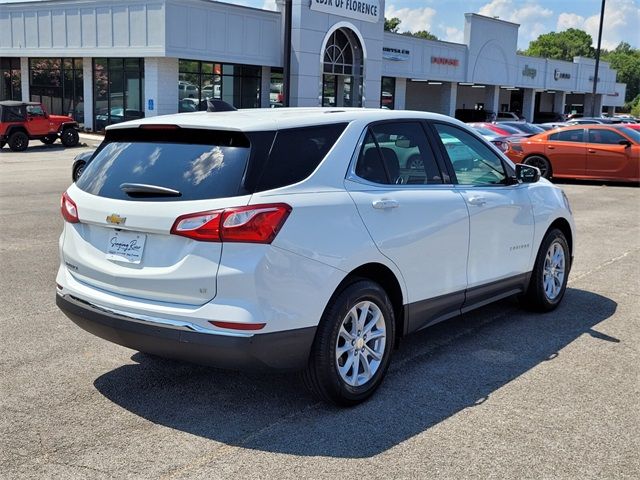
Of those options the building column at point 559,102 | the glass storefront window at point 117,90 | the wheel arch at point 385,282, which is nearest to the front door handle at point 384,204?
the wheel arch at point 385,282

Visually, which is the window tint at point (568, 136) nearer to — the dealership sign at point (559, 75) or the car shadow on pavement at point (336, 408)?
the car shadow on pavement at point (336, 408)

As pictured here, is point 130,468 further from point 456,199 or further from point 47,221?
point 47,221

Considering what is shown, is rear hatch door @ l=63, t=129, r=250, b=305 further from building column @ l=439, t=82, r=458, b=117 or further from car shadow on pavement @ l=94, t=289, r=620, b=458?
building column @ l=439, t=82, r=458, b=117

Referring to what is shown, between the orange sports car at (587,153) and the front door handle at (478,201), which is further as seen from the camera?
the orange sports car at (587,153)

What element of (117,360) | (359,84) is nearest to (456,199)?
(117,360)

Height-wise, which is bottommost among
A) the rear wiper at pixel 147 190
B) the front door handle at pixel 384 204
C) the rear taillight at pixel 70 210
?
the rear taillight at pixel 70 210

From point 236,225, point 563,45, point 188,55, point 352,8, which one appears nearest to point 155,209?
point 236,225

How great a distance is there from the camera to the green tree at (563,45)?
16075 centimetres

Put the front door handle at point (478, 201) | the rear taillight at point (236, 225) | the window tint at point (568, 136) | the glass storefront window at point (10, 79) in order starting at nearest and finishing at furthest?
the rear taillight at point (236, 225)
the front door handle at point (478, 201)
the window tint at point (568, 136)
the glass storefront window at point (10, 79)

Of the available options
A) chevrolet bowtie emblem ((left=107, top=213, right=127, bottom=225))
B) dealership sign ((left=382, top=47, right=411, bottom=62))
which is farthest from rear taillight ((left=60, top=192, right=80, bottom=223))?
dealership sign ((left=382, top=47, right=411, bottom=62))

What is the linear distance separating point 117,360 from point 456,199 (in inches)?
104

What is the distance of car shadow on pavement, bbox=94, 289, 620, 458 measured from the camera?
153 inches

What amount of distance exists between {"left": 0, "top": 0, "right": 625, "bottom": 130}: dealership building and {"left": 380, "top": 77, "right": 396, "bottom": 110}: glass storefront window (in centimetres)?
12

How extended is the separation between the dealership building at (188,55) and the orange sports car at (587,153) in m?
10.3
